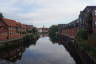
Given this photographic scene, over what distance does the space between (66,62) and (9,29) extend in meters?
38.8

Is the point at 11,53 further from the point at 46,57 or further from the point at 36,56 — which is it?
the point at 46,57

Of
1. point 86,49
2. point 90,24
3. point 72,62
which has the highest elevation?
point 90,24

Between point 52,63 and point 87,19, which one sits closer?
point 52,63

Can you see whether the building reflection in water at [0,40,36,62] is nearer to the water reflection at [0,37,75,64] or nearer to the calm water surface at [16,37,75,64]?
the water reflection at [0,37,75,64]

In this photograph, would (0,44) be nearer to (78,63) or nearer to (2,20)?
(2,20)

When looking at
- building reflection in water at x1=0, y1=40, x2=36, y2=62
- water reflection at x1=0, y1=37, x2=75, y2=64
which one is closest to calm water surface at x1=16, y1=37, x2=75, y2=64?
water reflection at x1=0, y1=37, x2=75, y2=64

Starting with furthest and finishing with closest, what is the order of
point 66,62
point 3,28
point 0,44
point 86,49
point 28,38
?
1. point 28,38
2. point 3,28
3. point 0,44
4. point 66,62
5. point 86,49

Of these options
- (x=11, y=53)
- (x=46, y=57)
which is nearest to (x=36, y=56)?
(x=46, y=57)

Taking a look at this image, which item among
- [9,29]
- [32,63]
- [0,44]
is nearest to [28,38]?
[9,29]

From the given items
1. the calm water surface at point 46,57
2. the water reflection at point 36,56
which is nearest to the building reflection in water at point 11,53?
the water reflection at point 36,56

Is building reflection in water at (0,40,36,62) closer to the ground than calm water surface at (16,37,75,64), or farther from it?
farther from it

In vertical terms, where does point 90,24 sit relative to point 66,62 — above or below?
above

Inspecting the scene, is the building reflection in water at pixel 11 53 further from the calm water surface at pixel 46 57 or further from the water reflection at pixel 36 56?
the calm water surface at pixel 46 57

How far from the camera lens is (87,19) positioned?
1604 inches
